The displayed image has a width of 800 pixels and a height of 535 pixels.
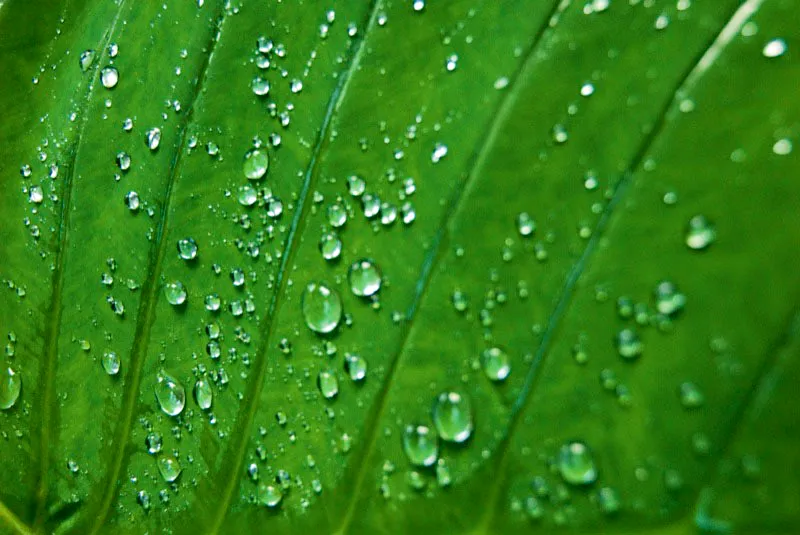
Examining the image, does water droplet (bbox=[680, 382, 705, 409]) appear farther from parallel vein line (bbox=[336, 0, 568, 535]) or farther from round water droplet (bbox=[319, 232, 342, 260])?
round water droplet (bbox=[319, 232, 342, 260])

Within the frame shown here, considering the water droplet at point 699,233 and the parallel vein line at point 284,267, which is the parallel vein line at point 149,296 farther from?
the water droplet at point 699,233

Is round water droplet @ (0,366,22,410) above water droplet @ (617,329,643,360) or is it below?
below

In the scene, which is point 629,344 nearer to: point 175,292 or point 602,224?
point 602,224

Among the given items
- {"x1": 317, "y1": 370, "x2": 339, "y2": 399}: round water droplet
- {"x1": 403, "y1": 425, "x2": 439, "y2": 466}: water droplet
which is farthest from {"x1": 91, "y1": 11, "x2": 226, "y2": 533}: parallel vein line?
{"x1": 403, "y1": 425, "x2": 439, "y2": 466}: water droplet

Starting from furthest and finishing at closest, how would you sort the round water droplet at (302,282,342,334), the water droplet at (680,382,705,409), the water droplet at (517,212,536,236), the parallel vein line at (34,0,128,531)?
the parallel vein line at (34,0,128,531) → the round water droplet at (302,282,342,334) → the water droplet at (517,212,536,236) → the water droplet at (680,382,705,409)

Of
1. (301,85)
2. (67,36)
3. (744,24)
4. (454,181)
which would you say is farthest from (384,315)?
(67,36)

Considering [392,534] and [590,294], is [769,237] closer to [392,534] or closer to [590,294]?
[590,294]

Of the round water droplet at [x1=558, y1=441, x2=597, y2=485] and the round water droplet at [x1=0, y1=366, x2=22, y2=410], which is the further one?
the round water droplet at [x1=0, y1=366, x2=22, y2=410]
